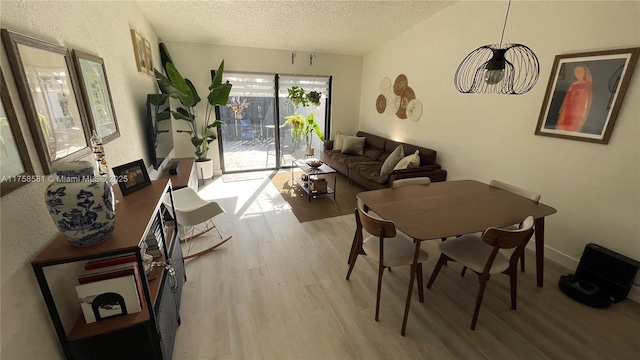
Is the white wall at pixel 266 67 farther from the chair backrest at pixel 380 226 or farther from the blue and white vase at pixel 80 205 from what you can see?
the chair backrest at pixel 380 226

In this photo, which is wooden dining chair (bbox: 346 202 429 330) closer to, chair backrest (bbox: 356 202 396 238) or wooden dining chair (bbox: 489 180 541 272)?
chair backrest (bbox: 356 202 396 238)

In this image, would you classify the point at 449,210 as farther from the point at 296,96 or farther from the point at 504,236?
the point at 296,96

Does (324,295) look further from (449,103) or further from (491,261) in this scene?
(449,103)

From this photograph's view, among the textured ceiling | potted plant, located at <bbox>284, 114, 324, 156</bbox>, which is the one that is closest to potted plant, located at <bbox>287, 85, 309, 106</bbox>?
potted plant, located at <bbox>284, 114, 324, 156</bbox>

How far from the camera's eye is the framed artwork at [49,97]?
1033 millimetres

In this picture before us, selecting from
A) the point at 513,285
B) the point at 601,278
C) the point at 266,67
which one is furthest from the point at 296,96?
the point at 601,278

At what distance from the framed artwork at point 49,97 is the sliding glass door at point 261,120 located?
3.72 m

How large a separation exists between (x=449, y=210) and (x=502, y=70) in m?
1.05

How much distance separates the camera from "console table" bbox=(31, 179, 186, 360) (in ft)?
3.51

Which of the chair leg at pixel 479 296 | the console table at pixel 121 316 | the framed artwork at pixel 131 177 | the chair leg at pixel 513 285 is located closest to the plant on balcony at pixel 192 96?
the framed artwork at pixel 131 177

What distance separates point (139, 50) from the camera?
9.46 feet

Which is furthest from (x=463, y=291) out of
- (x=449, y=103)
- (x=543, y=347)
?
(x=449, y=103)

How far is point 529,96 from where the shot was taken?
2693 millimetres

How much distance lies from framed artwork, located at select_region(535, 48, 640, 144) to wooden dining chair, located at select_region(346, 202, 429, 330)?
1920 millimetres
